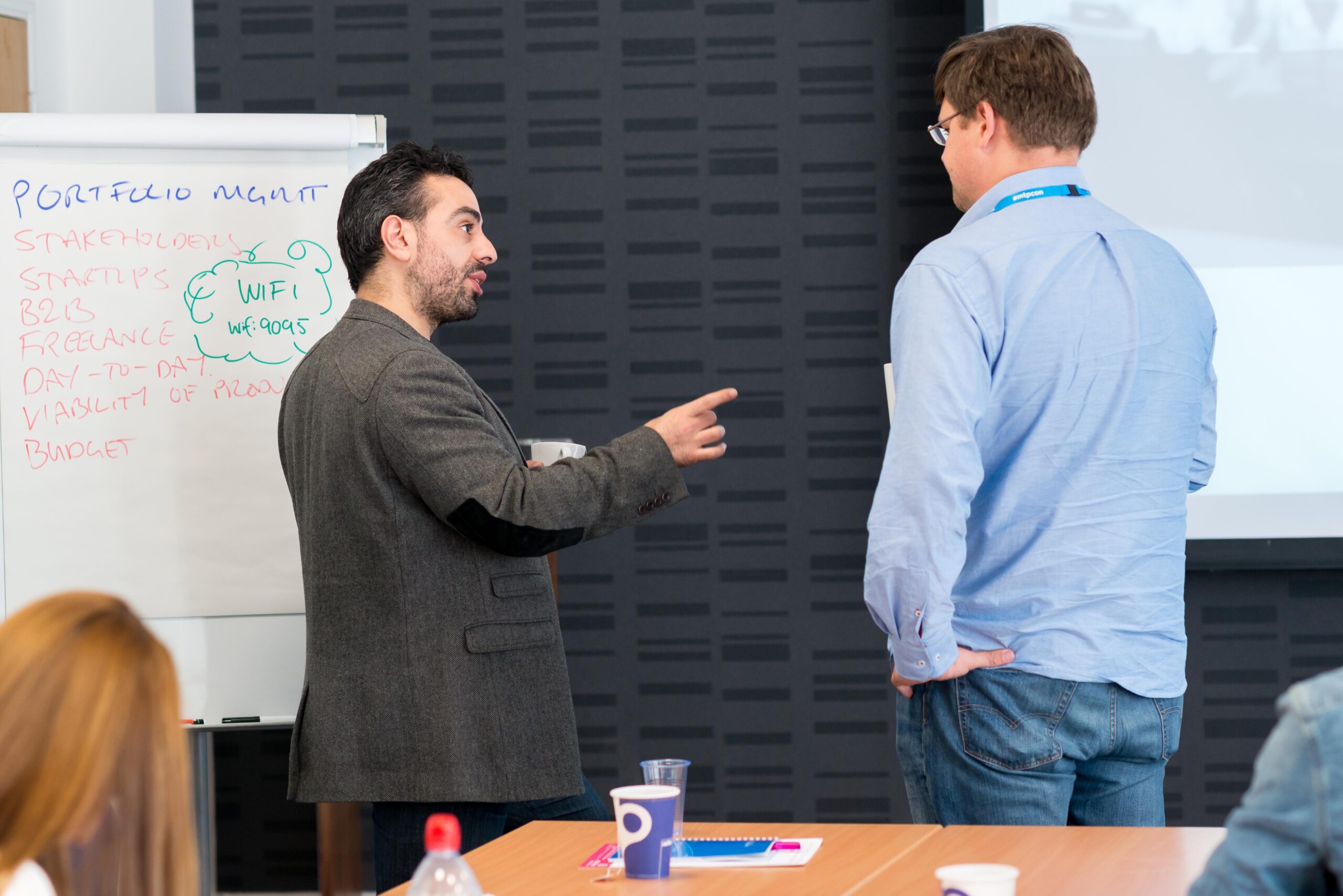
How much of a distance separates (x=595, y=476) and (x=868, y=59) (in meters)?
1.69

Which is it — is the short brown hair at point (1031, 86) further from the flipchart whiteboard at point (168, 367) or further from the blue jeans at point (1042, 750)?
the flipchart whiteboard at point (168, 367)

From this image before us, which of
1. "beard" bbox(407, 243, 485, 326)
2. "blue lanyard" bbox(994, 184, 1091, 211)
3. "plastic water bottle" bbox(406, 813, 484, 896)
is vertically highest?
"blue lanyard" bbox(994, 184, 1091, 211)

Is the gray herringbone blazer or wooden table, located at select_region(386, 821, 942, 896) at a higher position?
the gray herringbone blazer

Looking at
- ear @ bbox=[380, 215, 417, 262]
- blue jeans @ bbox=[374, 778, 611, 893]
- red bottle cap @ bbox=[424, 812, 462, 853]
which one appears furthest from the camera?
ear @ bbox=[380, 215, 417, 262]

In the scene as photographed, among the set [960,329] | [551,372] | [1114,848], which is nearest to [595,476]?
[960,329]

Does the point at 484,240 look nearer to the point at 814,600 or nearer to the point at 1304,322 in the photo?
the point at 814,600

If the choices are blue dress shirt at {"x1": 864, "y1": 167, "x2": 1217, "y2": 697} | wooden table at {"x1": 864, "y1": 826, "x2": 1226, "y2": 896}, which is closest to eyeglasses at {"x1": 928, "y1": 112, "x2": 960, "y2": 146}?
blue dress shirt at {"x1": 864, "y1": 167, "x2": 1217, "y2": 697}

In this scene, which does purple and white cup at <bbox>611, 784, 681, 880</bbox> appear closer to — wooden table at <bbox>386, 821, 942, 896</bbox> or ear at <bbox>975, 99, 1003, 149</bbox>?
wooden table at <bbox>386, 821, 942, 896</bbox>

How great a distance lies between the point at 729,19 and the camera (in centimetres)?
310

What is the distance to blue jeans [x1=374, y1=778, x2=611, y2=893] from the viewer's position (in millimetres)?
1833

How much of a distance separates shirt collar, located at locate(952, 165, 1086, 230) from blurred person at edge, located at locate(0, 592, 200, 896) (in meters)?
1.14

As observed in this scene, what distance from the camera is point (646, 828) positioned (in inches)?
51.4

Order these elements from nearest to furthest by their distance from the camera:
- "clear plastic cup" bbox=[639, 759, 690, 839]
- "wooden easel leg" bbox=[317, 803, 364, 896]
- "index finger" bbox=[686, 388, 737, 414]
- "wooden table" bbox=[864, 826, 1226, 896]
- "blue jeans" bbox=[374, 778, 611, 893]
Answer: "wooden table" bbox=[864, 826, 1226, 896]
"clear plastic cup" bbox=[639, 759, 690, 839]
"index finger" bbox=[686, 388, 737, 414]
"blue jeans" bbox=[374, 778, 611, 893]
"wooden easel leg" bbox=[317, 803, 364, 896]

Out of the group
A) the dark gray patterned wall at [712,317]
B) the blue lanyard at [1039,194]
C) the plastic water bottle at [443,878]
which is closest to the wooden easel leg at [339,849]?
the dark gray patterned wall at [712,317]
